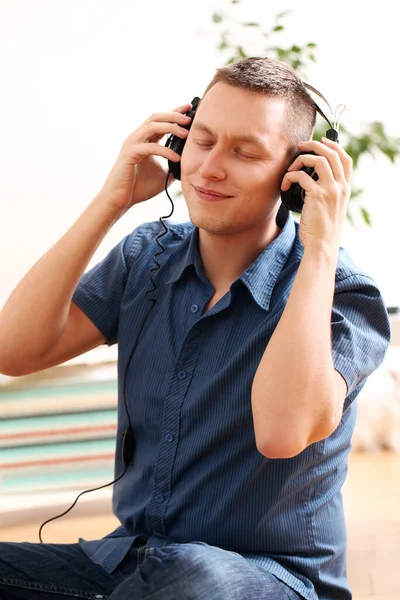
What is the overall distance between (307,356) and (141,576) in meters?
0.40

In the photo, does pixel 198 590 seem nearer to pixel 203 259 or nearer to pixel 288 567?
pixel 288 567

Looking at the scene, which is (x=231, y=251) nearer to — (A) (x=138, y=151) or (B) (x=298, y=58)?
(A) (x=138, y=151)

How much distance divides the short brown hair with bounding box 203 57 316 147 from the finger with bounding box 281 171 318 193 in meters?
0.09

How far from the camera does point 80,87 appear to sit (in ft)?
8.73

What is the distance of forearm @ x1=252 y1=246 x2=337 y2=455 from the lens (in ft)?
4.23

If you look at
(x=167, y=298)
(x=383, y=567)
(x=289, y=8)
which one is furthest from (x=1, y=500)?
(x=289, y=8)

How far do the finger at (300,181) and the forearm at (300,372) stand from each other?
0.11 m

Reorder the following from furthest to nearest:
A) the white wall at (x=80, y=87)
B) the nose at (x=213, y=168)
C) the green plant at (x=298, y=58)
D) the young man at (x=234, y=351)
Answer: the white wall at (x=80, y=87), the green plant at (x=298, y=58), the nose at (x=213, y=168), the young man at (x=234, y=351)

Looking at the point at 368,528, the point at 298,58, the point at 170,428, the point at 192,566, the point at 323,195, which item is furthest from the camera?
the point at 298,58

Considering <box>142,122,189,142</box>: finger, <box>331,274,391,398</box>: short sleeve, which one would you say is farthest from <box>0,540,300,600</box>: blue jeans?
<box>142,122,189,142</box>: finger

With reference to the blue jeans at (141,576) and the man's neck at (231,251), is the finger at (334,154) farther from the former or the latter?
the blue jeans at (141,576)

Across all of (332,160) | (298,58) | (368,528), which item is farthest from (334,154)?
(368,528)

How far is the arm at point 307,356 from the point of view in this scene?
4.23 ft

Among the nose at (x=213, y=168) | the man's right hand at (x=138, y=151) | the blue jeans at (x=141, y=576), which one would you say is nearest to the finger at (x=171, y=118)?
the man's right hand at (x=138, y=151)
